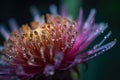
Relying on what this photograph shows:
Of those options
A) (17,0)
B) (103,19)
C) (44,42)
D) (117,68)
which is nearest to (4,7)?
(17,0)

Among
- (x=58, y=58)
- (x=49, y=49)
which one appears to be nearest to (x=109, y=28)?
(x=49, y=49)

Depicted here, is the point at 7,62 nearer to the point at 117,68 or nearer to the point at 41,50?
the point at 41,50

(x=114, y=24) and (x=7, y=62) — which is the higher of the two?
(x=7, y=62)

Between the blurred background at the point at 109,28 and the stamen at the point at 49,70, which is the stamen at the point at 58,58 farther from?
the blurred background at the point at 109,28

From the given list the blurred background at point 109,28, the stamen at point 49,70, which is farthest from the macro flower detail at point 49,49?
the blurred background at point 109,28

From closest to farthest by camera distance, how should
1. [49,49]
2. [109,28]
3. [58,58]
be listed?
[58,58] < [49,49] < [109,28]

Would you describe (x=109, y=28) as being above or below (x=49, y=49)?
below

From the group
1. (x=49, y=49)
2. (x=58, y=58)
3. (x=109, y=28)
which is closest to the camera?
(x=58, y=58)

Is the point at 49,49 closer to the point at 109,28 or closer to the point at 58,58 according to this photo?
the point at 58,58
